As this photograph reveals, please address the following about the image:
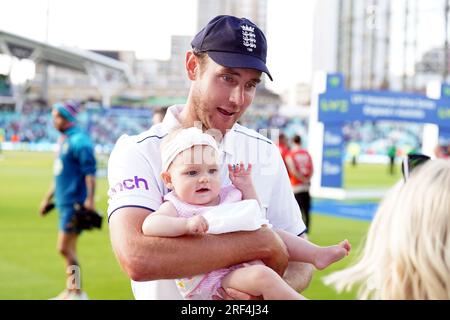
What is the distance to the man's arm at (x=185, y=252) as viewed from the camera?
1633 millimetres

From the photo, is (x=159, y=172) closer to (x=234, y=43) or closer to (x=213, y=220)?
(x=213, y=220)

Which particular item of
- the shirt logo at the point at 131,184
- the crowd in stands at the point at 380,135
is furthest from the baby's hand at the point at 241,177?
the crowd in stands at the point at 380,135

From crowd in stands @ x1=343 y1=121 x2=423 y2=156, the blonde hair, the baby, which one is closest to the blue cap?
the baby

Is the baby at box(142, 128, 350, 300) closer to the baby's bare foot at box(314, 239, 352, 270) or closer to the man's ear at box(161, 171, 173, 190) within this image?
the man's ear at box(161, 171, 173, 190)

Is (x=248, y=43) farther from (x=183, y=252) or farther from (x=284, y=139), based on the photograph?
(x=284, y=139)

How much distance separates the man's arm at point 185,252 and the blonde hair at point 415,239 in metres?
0.27

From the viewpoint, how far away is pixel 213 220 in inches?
64.3

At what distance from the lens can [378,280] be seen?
1614 millimetres

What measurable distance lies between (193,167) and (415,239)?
0.55 m

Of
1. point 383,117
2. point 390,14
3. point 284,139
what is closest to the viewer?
point 284,139

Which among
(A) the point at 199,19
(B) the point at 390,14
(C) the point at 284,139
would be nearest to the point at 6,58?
(C) the point at 284,139

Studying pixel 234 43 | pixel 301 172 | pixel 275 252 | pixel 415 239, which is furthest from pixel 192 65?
pixel 301 172
